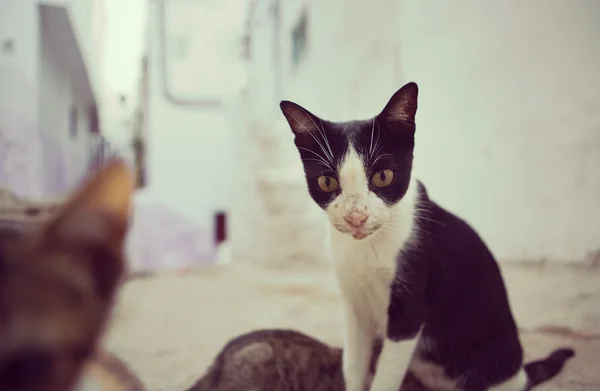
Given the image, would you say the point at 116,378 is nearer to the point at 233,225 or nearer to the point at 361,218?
the point at 361,218

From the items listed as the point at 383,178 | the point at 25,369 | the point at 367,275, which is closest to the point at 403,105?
the point at 383,178

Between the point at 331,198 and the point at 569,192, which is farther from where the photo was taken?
the point at 569,192

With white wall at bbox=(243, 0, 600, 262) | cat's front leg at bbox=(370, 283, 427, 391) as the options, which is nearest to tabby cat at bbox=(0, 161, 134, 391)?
cat's front leg at bbox=(370, 283, 427, 391)

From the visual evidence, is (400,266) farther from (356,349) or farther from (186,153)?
(186,153)

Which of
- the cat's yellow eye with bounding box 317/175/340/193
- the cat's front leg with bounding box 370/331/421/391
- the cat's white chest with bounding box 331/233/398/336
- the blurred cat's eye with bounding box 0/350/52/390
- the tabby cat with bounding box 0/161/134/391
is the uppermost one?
the cat's yellow eye with bounding box 317/175/340/193

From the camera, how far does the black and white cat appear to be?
506mm

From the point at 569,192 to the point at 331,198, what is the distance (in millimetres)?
507

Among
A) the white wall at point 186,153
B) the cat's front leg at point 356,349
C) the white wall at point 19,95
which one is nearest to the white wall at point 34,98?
the white wall at point 19,95

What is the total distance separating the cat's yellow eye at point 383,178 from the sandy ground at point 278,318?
0.23 m

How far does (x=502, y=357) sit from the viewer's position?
0.60 m

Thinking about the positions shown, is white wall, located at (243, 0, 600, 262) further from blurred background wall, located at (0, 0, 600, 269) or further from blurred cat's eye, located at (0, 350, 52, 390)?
blurred cat's eye, located at (0, 350, 52, 390)

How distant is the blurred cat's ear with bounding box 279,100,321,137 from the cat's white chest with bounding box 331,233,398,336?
0.14 meters

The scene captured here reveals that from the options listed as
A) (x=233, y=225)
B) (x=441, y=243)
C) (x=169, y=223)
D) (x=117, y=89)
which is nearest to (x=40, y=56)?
(x=117, y=89)

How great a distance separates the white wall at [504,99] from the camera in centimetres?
70
